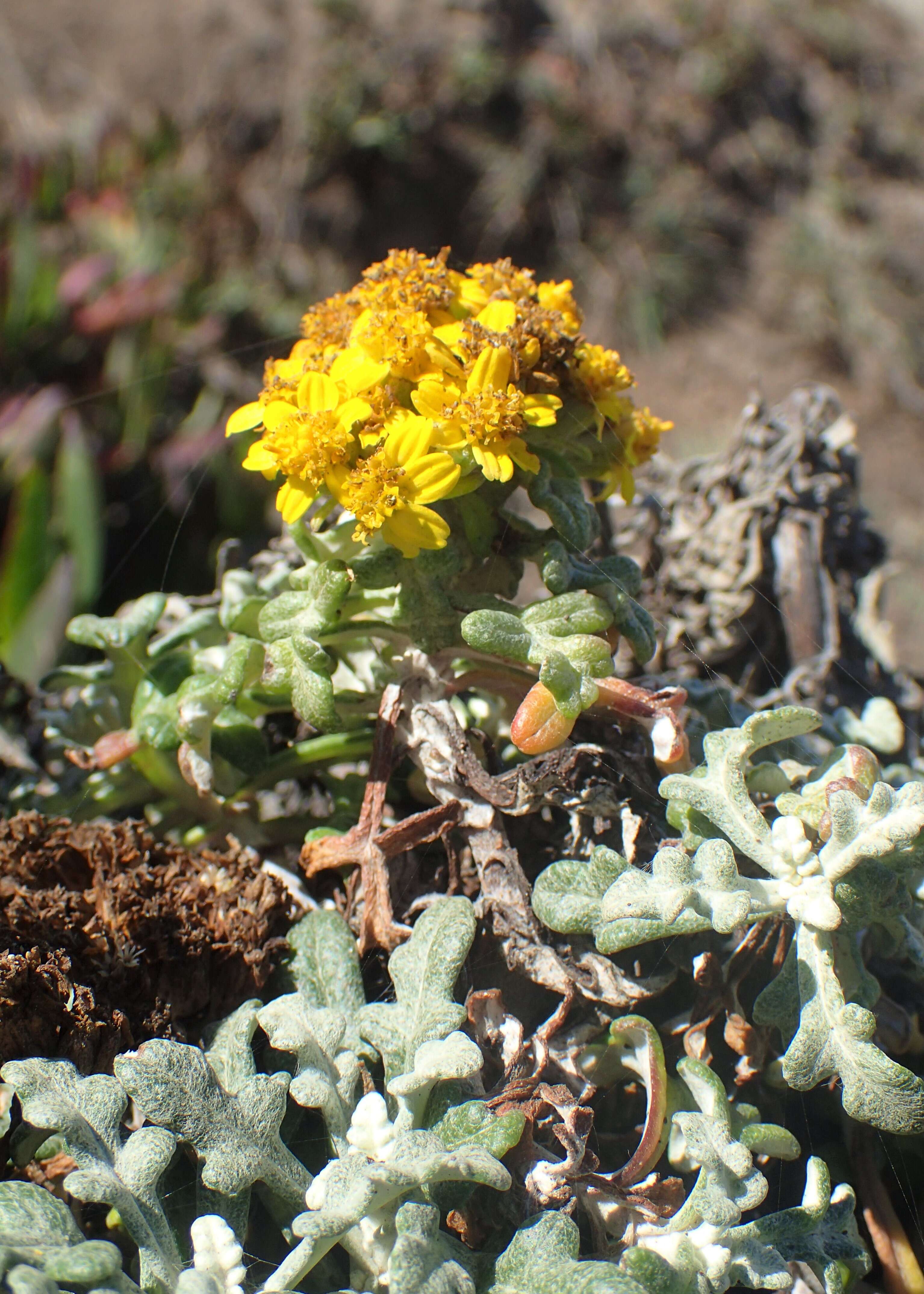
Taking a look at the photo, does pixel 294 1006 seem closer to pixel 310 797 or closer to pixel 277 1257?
pixel 277 1257

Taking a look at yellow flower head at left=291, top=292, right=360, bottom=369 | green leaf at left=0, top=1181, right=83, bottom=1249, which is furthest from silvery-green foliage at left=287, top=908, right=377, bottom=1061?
yellow flower head at left=291, top=292, right=360, bottom=369

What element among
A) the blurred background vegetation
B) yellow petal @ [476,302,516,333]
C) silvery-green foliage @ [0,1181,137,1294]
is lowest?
silvery-green foliage @ [0,1181,137,1294]

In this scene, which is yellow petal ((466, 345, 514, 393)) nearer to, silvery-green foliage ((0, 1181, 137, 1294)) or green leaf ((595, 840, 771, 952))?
green leaf ((595, 840, 771, 952))

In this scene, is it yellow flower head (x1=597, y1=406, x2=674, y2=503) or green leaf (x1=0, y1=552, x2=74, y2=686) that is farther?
green leaf (x1=0, y1=552, x2=74, y2=686)

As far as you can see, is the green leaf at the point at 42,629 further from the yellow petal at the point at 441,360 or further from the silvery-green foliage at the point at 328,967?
the yellow petal at the point at 441,360

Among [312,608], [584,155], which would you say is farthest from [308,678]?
[584,155]

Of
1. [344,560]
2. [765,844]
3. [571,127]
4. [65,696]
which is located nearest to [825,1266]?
[765,844]

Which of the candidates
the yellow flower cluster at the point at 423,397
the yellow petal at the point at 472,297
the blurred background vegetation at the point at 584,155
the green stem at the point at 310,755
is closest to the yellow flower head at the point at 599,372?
the yellow flower cluster at the point at 423,397
